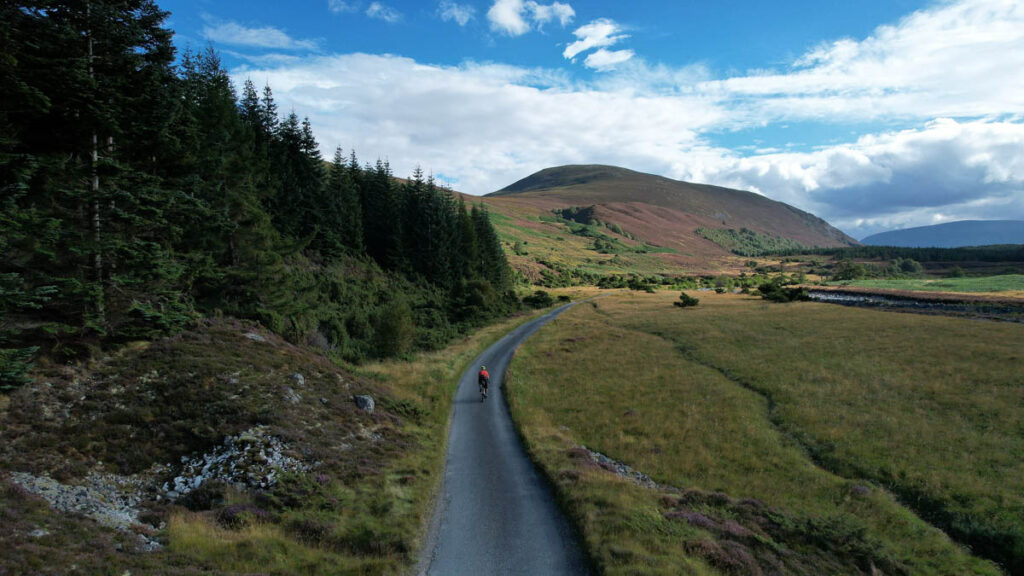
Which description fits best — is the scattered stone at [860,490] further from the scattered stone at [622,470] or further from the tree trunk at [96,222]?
the tree trunk at [96,222]

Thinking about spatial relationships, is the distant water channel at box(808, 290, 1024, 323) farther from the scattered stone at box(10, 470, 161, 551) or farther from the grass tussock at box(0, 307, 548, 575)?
the scattered stone at box(10, 470, 161, 551)

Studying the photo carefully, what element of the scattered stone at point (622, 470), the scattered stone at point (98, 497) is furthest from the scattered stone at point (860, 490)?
the scattered stone at point (98, 497)

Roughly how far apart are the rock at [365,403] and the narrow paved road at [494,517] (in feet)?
14.7

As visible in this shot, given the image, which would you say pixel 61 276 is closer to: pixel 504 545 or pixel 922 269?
pixel 504 545

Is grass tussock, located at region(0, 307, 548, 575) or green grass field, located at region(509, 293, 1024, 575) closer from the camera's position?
grass tussock, located at region(0, 307, 548, 575)

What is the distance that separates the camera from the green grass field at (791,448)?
12328 mm

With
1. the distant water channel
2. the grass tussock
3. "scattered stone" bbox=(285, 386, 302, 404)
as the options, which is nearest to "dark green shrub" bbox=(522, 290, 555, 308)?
the grass tussock

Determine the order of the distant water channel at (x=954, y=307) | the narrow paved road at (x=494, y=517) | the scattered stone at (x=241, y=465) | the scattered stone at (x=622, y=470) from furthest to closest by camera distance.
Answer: the distant water channel at (x=954, y=307) < the scattered stone at (x=622, y=470) < the scattered stone at (x=241, y=465) < the narrow paved road at (x=494, y=517)

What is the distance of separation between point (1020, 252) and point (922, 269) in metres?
40.4

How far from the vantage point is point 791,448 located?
67.4ft

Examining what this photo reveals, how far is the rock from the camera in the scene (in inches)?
828

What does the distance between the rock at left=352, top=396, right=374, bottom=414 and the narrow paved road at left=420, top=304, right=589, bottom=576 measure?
176 inches

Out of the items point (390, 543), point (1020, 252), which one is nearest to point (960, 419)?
point (390, 543)

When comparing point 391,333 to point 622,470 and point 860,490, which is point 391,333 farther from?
point 860,490
